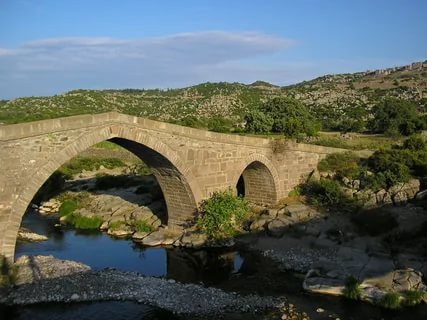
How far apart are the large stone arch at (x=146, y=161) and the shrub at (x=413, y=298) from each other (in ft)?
36.6

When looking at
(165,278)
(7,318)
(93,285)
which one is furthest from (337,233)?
(7,318)

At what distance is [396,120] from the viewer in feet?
148

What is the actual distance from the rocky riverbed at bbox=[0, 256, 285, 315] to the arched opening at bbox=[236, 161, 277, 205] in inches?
447

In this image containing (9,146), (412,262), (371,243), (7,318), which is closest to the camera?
(7,318)

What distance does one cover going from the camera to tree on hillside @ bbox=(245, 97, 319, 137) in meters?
41.3

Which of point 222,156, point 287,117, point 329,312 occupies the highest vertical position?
point 287,117

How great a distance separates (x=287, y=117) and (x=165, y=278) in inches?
1218

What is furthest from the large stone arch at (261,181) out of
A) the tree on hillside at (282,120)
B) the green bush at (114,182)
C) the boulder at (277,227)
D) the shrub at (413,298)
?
the shrub at (413,298)

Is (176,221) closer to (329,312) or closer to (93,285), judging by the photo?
(93,285)

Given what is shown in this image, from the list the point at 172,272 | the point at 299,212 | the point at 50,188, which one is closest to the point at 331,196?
the point at 299,212

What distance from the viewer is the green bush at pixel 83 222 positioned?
86.5 ft

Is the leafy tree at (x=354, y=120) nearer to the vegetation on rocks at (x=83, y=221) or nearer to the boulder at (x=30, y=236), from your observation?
the vegetation on rocks at (x=83, y=221)

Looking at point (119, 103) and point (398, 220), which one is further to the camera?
point (119, 103)

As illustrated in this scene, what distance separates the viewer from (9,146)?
55.0ft
